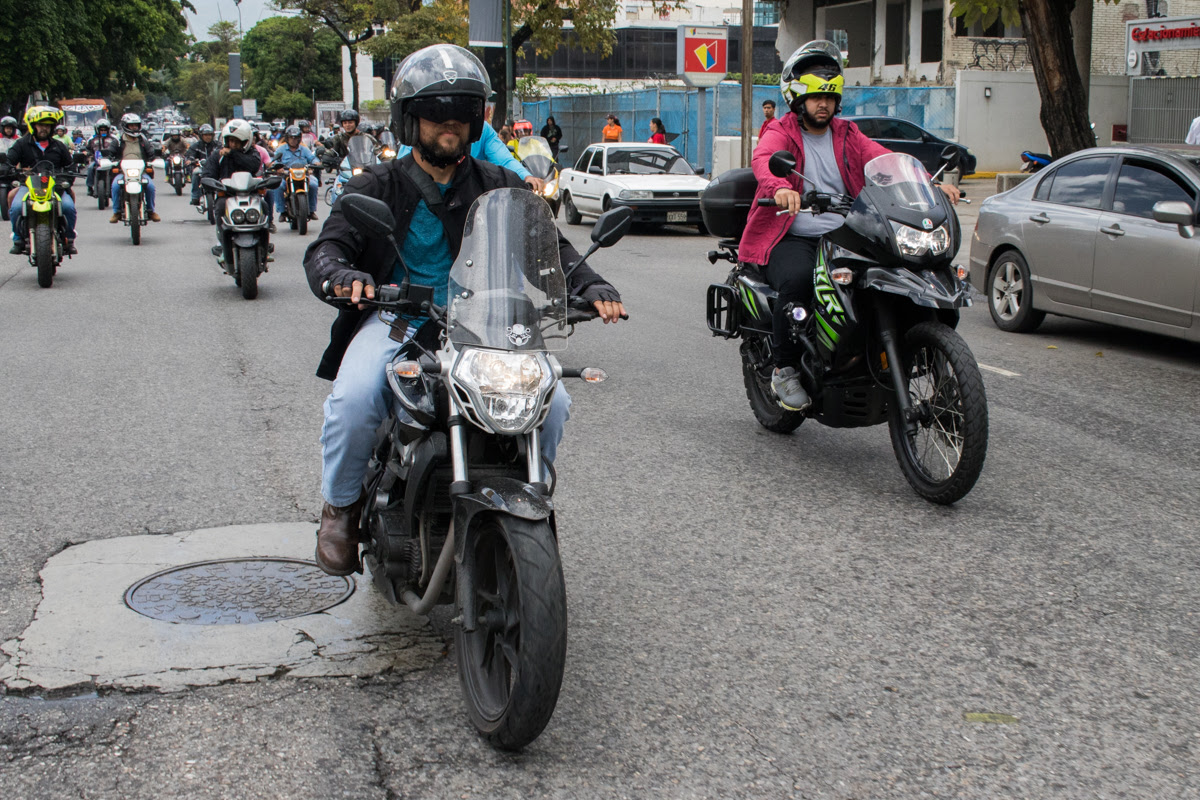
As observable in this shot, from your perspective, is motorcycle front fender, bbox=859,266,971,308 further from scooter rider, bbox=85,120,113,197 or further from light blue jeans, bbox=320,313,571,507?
scooter rider, bbox=85,120,113,197

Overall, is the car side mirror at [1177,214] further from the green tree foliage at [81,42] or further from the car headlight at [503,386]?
the green tree foliage at [81,42]

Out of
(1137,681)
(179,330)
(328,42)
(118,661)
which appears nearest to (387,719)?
(118,661)

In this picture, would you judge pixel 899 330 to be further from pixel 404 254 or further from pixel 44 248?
pixel 44 248

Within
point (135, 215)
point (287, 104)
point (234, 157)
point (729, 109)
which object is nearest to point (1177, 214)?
point (234, 157)

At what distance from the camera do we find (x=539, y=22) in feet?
130

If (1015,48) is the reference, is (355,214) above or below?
below

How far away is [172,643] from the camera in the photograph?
13.5 ft

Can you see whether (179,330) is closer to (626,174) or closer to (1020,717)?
(1020,717)

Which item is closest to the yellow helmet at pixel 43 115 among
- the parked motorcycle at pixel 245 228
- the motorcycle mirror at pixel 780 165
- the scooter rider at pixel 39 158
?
the scooter rider at pixel 39 158

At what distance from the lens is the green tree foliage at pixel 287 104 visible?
11300 cm

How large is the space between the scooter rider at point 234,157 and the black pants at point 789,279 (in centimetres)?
906

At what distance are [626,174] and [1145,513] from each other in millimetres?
17233

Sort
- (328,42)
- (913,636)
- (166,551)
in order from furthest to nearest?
(328,42), (166,551), (913,636)

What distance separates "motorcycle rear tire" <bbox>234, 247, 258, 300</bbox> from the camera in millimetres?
13078
